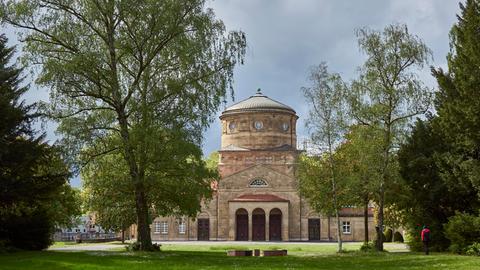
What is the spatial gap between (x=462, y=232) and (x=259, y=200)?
3714cm

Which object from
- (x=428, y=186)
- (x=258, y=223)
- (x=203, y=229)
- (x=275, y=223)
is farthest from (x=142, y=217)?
(x=203, y=229)

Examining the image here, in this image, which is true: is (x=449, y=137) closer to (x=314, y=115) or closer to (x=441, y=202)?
(x=441, y=202)

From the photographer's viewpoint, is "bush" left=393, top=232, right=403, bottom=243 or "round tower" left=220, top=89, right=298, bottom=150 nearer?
"bush" left=393, top=232, right=403, bottom=243

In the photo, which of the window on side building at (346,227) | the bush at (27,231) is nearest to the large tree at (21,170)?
the bush at (27,231)

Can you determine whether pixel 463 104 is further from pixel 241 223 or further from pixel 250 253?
pixel 241 223

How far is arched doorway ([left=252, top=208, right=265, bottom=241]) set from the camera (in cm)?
6494

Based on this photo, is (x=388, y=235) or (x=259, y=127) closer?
(x=388, y=235)

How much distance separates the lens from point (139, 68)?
28.0m

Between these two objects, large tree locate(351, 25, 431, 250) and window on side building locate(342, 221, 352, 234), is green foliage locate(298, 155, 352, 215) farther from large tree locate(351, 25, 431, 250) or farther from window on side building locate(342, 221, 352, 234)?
window on side building locate(342, 221, 352, 234)

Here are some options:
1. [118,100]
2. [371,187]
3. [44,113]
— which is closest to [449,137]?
[371,187]

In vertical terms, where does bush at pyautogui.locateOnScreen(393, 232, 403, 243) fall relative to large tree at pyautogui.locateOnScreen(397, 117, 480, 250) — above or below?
below

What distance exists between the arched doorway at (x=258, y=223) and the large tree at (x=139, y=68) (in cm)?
3798

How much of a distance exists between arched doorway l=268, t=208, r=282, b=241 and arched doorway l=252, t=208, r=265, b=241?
2.90 ft

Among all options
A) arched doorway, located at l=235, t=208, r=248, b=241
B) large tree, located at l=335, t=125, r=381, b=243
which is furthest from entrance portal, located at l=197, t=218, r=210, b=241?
large tree, located at l=335, t=125, r=381, b=243
